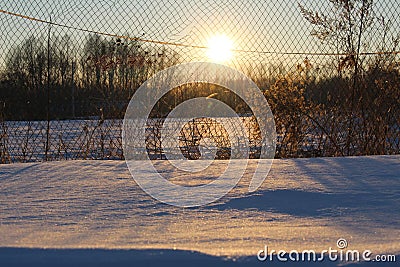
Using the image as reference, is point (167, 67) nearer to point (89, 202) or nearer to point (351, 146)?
point (351, 146)

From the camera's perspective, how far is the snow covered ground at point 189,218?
1630mm

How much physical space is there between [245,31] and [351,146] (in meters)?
1.57

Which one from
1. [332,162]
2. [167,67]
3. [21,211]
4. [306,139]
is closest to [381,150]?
[306,139]

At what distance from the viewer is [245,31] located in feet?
15.4

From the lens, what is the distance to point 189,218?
7.07 ft
